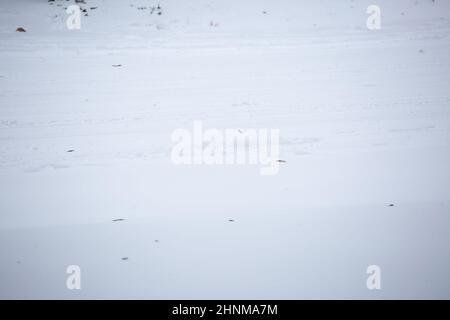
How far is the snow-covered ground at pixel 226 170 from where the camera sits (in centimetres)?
211

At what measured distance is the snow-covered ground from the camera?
2.11m

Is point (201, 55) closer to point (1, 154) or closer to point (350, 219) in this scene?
point (1, 154)

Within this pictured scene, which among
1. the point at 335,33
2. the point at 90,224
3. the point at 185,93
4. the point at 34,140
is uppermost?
the point at 335,33

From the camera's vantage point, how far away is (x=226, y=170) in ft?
9.38

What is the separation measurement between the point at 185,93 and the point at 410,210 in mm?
2570

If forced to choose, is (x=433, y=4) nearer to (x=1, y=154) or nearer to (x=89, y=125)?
(x=89, y=125)

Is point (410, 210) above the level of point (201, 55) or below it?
below

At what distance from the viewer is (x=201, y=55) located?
5082 mm

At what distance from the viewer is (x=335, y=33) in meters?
5.75

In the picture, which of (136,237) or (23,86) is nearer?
(136,237)
